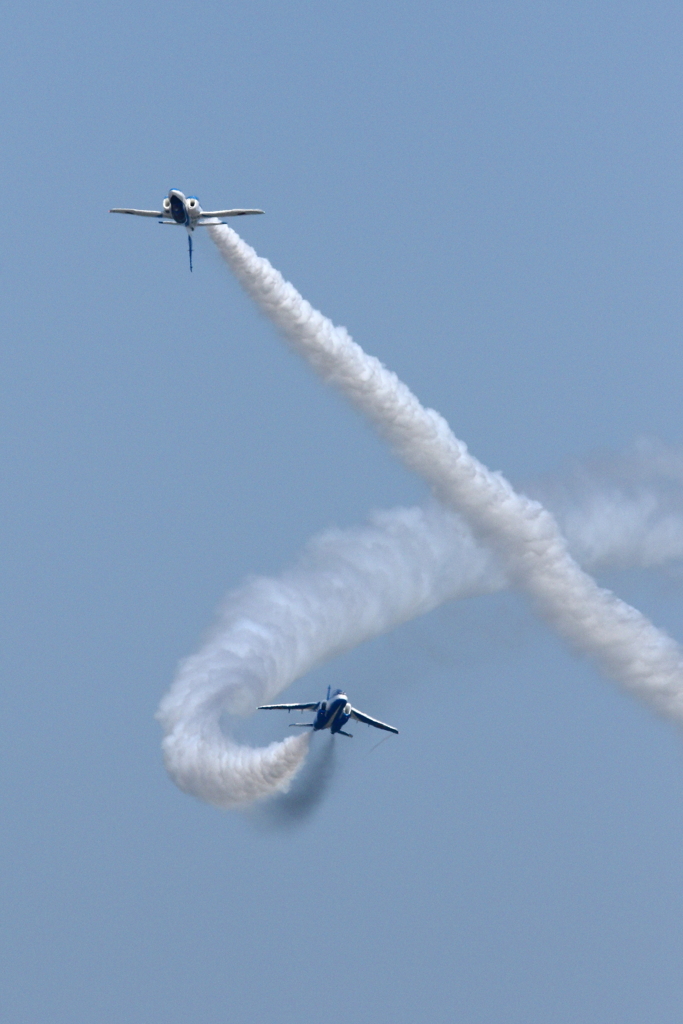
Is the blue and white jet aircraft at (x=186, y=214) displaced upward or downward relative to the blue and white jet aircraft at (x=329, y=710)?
upward

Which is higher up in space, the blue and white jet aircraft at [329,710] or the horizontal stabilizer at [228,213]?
the horizontal stabilizer at [228,213]

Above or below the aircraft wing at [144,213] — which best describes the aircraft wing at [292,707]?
below

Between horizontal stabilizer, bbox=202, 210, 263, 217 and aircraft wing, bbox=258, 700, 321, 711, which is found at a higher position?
horizontal stabilizer, bbox=202, 210, 263, 217

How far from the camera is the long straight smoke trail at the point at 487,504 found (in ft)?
490

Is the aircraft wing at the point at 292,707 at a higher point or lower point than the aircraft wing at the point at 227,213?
lower

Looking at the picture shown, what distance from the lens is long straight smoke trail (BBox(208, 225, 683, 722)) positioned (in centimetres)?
14925

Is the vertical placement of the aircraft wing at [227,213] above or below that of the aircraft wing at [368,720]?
above

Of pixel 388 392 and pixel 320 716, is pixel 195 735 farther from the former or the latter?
pixel 388 392

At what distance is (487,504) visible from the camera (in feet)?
495

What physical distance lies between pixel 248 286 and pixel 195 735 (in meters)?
15.8

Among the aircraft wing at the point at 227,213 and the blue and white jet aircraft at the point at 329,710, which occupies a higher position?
the aircraft wing at the point at 227,213

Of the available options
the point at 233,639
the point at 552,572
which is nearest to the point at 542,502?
the point at 552,572

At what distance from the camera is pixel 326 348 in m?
150

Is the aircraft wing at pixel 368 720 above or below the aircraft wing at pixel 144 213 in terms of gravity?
below
